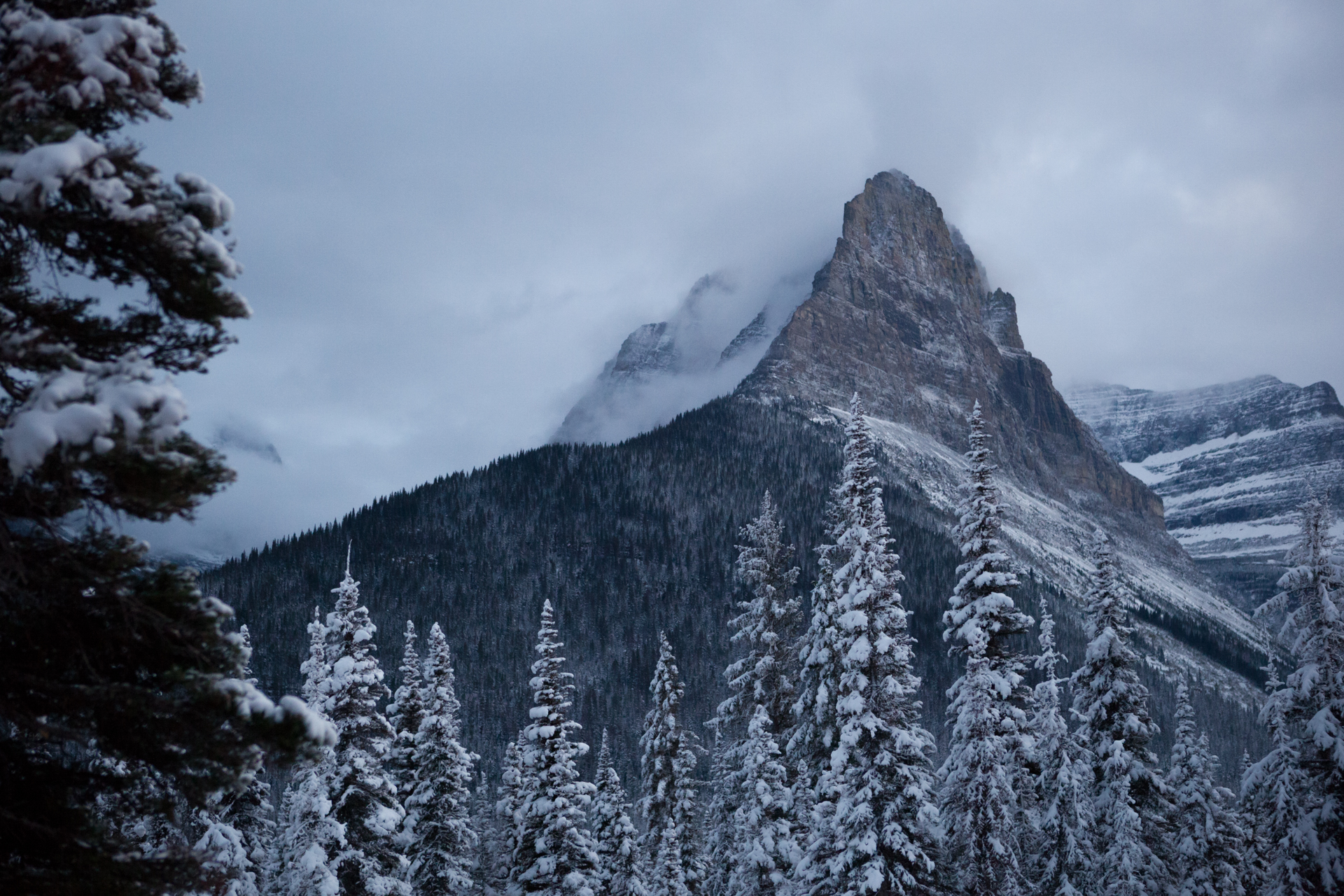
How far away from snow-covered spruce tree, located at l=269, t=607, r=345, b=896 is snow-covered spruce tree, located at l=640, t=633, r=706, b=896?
532 inches

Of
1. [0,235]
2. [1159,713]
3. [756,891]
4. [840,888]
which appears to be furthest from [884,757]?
[1159,713]

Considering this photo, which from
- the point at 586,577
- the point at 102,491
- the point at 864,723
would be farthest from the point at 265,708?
the point at 586,577

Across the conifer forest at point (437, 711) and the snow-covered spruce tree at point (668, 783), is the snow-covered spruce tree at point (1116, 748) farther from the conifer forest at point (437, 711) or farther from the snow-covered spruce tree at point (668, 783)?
the snow-covered spruce tree at point (668, 783)

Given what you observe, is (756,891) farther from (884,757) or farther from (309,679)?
(309,679)

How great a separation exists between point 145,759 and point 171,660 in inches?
31.3

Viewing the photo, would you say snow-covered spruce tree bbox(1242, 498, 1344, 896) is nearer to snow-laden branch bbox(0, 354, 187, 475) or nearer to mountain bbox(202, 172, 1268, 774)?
snow-laden branch bbox(0, 354, 187, 475)

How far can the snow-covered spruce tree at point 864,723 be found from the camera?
19234mm

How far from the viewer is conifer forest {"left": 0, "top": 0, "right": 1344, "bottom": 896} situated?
6062 mm

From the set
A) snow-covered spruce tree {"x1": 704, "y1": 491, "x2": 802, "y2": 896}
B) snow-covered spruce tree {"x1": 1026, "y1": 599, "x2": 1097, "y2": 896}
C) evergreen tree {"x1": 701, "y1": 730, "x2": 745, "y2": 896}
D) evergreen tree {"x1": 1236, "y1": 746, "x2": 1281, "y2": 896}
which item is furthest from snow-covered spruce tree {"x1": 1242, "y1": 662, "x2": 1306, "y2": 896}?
evergreen tree {"x1": 701, "y1": 730, "x2": 745, "y2": 896}

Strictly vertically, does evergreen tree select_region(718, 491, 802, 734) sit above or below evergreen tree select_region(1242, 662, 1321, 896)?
above

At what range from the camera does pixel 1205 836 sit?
2777cm

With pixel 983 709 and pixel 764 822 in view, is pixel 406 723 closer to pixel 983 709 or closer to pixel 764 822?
pixel 764 822

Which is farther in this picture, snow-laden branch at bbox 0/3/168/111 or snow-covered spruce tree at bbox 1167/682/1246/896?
snow-covered spruce tree at bbox 1167/682/1246/896

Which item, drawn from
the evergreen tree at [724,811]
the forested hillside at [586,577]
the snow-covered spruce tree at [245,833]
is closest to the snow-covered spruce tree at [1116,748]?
the evergreen tree at [724,811]
